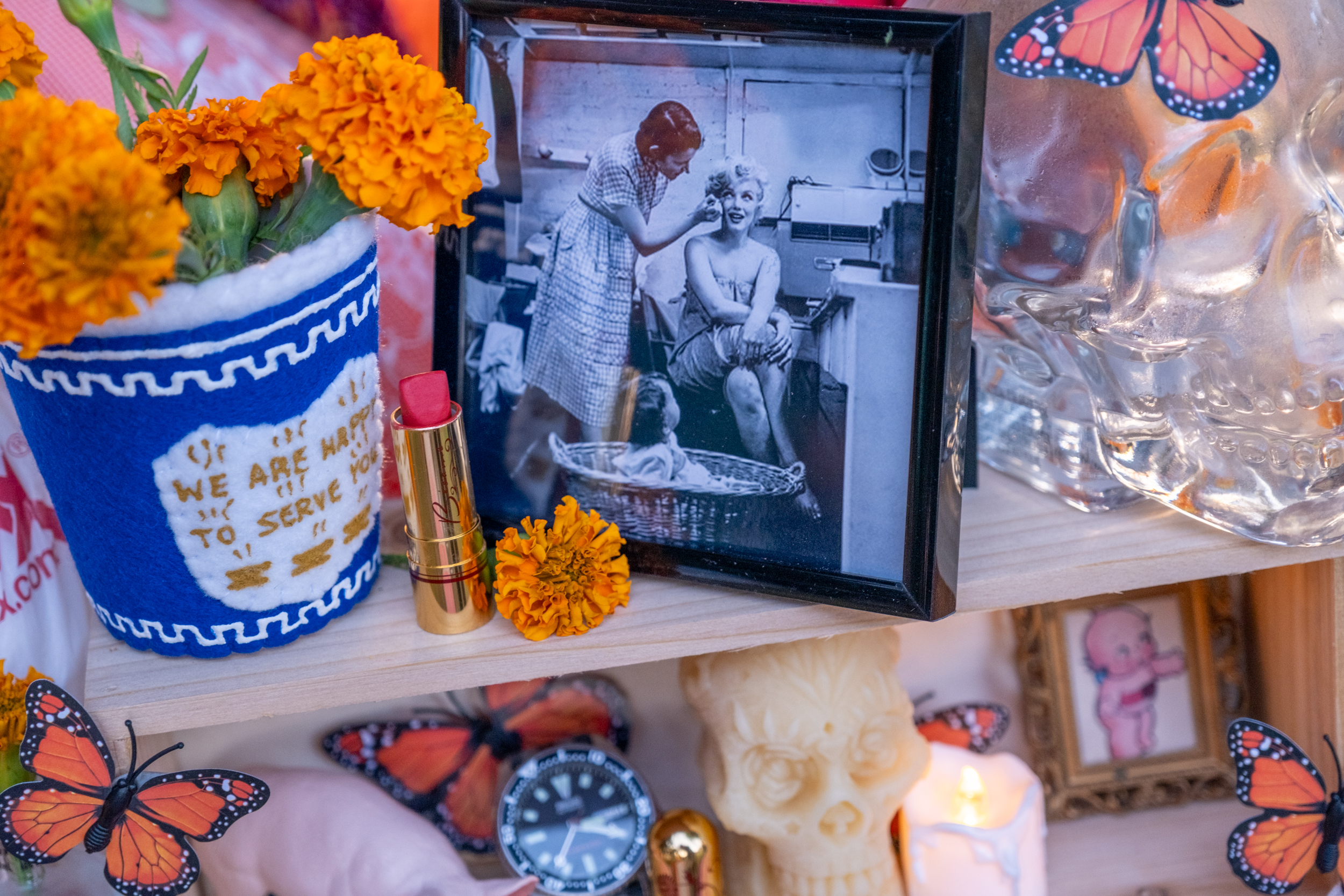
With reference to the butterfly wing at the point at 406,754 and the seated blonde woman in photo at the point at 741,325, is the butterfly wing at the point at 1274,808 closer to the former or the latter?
the seated blonde woman in photo at the point at 741,325

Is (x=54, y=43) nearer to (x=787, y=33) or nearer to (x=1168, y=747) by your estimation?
(x=787, y=33)

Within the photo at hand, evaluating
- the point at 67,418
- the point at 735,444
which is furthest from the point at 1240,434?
the point at 67,418

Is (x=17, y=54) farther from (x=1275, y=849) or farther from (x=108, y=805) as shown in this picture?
(x=1275, y=849)

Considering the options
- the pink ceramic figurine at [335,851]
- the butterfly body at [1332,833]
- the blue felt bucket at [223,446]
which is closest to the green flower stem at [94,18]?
the blue felt bucket at [223,446]

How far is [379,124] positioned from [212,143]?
9cm

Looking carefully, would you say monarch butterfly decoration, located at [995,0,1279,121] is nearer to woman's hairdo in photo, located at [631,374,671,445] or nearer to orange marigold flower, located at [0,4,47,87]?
woman's hairdo in photo, located at [631,374,671,445]

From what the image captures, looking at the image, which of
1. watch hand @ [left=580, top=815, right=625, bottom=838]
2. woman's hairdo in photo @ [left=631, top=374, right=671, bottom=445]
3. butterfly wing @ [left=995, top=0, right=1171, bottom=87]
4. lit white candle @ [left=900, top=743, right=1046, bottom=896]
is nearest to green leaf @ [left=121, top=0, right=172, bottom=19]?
woman's hairdo in photo @ [left=631, top=374, right=671, bottom=445]

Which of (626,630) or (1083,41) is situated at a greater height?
(1083,41)

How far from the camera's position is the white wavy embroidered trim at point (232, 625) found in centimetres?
52

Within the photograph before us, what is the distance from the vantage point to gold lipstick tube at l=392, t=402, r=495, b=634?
52 centimetres

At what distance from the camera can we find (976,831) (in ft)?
2.35

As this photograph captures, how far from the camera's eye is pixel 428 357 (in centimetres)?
71

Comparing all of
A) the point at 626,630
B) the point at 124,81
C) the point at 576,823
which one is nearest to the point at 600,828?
the point at 576,823

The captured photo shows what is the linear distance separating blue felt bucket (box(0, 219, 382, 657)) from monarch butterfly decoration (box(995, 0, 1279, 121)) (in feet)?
1.06
